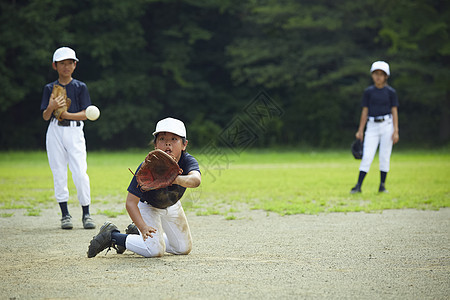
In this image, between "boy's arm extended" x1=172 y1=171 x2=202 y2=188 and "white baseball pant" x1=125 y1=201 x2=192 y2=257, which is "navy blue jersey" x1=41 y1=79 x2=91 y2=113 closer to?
"white baseball pant" x1=125 y1=201 x2=192 y2=257

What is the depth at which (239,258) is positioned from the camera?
17.5 feet

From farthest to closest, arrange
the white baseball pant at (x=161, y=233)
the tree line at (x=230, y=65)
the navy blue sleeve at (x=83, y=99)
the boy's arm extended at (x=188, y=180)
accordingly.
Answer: the tree line at (x=230, y=65) < the navy blue sleeve at (x=83, y=99) < the white baseball pant at (x=161, y=233) < the boy's arm extended at (x=188, y=180)

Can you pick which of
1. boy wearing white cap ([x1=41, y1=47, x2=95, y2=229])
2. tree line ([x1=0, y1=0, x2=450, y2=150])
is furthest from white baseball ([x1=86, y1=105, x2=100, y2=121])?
tree line ([x1=0, y1=0, x2=450, y2=150])

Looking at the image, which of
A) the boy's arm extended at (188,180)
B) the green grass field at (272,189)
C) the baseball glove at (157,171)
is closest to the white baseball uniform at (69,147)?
the green grass field at (272,189)

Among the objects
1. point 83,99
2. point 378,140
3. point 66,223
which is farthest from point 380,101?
point 66,223

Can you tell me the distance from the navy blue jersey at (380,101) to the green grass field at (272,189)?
1647mm

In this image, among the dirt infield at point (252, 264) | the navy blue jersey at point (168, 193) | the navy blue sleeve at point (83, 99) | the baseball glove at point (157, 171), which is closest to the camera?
the dirt infield at point (252, 264)

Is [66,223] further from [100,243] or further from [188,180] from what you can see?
[188,180]

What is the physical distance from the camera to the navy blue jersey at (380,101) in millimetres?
10797

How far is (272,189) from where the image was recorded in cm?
1215

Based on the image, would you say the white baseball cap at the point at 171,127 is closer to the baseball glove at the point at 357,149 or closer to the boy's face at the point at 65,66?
the boy's face at the point at 65,66

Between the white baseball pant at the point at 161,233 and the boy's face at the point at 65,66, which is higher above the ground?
the boy's face at the point at 65,66

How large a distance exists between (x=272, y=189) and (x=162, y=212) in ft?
22.5

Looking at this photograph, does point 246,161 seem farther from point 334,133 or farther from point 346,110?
point 346,110
